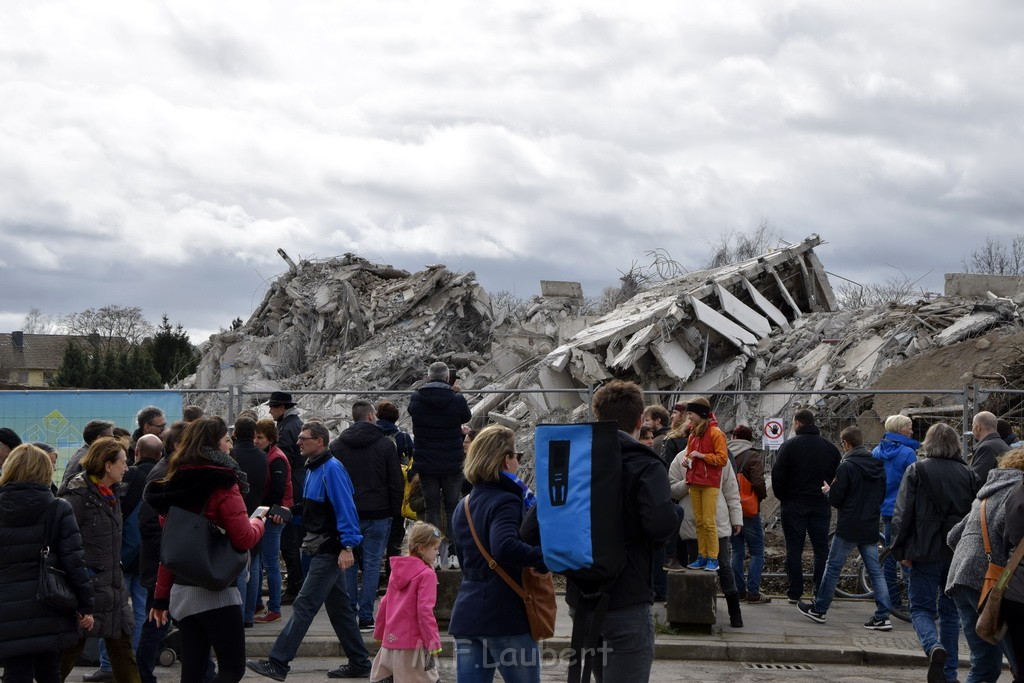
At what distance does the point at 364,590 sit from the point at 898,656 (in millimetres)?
4851

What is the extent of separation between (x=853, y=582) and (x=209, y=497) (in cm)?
865

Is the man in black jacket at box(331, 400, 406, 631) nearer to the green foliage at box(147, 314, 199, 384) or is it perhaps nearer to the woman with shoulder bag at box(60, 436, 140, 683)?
the woman with shoulder bag at box(60, 436, 140, 683)

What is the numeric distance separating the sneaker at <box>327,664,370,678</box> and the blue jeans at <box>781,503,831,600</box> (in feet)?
15.8

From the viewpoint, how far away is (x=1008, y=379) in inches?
560

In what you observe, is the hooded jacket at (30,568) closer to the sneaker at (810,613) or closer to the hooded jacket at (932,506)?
the hooded jacket at (932,506)

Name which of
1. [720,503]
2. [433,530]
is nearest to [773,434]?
[720,503]

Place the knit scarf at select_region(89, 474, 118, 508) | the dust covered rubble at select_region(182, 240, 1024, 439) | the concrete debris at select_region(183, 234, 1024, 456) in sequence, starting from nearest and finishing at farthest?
1. the knit scarf at select_region(89, 474, 118, 508)
2. the concrete debris at select_region(183, 234, 1024, 456)
3. the dust covered rubble at select_region(182, 240, 1024, 439)

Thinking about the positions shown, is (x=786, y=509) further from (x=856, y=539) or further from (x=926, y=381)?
(x=926, y=381)

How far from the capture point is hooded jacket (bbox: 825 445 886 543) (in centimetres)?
999

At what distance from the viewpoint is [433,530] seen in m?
6.69

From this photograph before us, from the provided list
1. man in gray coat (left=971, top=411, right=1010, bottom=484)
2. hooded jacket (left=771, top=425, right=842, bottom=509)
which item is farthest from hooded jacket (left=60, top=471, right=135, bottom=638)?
hooded jacket (left=771, top=425, right=842, bottom=509)

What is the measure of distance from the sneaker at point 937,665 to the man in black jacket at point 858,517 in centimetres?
249

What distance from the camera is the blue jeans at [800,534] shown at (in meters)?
10.6

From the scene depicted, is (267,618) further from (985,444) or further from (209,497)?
(985,444)
